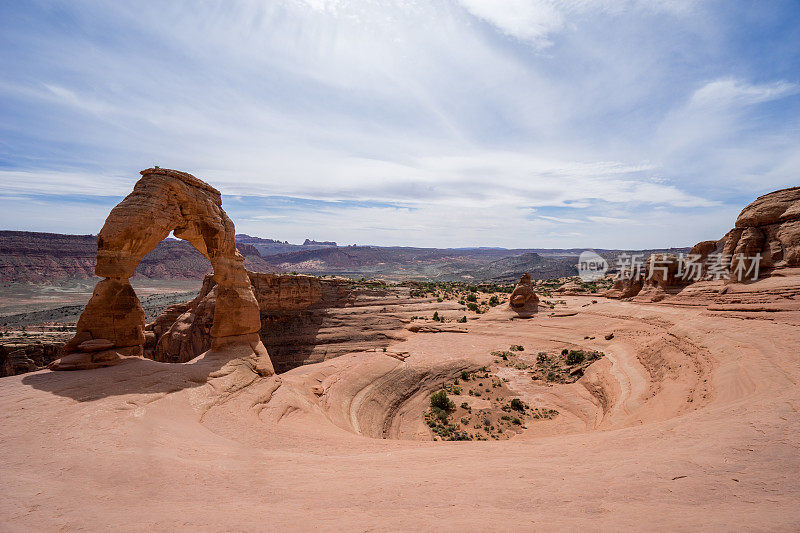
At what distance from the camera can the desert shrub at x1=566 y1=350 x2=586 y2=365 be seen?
23.8 meters

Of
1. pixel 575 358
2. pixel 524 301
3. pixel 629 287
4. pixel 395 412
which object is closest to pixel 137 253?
pixel 395 412

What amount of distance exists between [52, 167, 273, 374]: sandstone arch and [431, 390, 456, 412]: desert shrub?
10.3m

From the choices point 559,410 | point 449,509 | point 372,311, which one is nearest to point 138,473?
point 449,509

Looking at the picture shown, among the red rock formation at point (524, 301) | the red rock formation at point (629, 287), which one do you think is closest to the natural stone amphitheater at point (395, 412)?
the red rock formation at point (629, 287)

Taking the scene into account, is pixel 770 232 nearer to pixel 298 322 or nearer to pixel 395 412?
pixel 395 412

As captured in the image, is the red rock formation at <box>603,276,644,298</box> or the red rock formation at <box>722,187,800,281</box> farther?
the red rock formation at <box>603,276,644,298</box>

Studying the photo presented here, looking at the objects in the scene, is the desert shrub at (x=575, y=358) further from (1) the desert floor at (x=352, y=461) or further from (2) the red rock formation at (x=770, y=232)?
(2) the red rock formation at (x=770, y=232)

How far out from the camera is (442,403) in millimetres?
19812

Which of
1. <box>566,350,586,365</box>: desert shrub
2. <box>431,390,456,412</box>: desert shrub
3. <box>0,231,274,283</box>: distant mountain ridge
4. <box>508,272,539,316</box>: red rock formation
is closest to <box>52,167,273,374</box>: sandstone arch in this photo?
<box>431,390,456,412</box>: desert shrub

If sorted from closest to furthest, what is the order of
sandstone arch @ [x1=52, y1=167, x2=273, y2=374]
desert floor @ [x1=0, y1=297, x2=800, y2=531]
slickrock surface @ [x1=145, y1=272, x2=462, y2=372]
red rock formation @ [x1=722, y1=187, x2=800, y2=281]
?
desert floor @ [x1=0, y1=297, x2=800, y2=531]
sandstone arch @ [x1=52, y1=167, x2=273, y2=374]
red rock formation @ [x1=722, y1=187, x2=800, y2=281]
slickrock surface @ [x1=145, y1=272, x2=462, y2=372]

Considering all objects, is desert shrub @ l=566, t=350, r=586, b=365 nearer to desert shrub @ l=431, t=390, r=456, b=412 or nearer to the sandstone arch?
desert shrub @ l=431, t=390, r=456, b=412

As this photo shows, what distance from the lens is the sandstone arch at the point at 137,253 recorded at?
12438 mm

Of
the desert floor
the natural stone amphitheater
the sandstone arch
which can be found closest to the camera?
the desert floor

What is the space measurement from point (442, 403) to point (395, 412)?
3.07 meters
